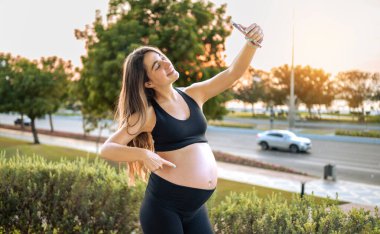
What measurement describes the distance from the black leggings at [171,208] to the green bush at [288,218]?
30.6 inches

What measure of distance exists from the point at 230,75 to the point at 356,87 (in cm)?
1103

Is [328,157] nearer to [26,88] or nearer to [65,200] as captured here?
[26,88]

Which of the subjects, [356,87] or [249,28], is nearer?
[249,28]

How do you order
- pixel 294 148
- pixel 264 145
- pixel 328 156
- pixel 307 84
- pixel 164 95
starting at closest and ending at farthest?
pixel 164 95, pixel 328 156, pixel 294 148, pixel 264 145, pixel 307 84

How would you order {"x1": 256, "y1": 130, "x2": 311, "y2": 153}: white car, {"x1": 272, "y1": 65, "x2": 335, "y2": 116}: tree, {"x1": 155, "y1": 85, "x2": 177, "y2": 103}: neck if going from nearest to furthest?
{"x1": 155, "y1": 85, "x2": 177, "y2": 103}: neck
{"x1": 256, "y1": 130, "x2": 311, "y2": 153}: white car
{"x1": 272, "y1": 65, "x2": 335, "y2": 116}: tree

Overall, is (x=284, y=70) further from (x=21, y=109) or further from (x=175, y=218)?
(x=175, y=218)

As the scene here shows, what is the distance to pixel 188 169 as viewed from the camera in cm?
199

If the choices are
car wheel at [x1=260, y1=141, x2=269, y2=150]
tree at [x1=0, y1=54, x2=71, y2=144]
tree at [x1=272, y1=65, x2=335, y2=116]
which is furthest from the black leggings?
tree at [x1=272, y1=65, x2=335, y2=116]

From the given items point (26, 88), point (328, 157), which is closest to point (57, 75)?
point (26, 88)

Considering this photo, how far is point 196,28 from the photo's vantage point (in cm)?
1045

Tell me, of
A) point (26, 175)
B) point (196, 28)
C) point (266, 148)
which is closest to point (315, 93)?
point (266, 148)

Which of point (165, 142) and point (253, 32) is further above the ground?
point (253, 32)

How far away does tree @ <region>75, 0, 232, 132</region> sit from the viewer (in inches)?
391

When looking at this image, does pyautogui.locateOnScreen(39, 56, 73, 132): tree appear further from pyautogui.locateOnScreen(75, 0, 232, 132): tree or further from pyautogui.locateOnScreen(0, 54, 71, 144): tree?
pyautogui.locateOnScreen(75, 0, 232, 132): tree
